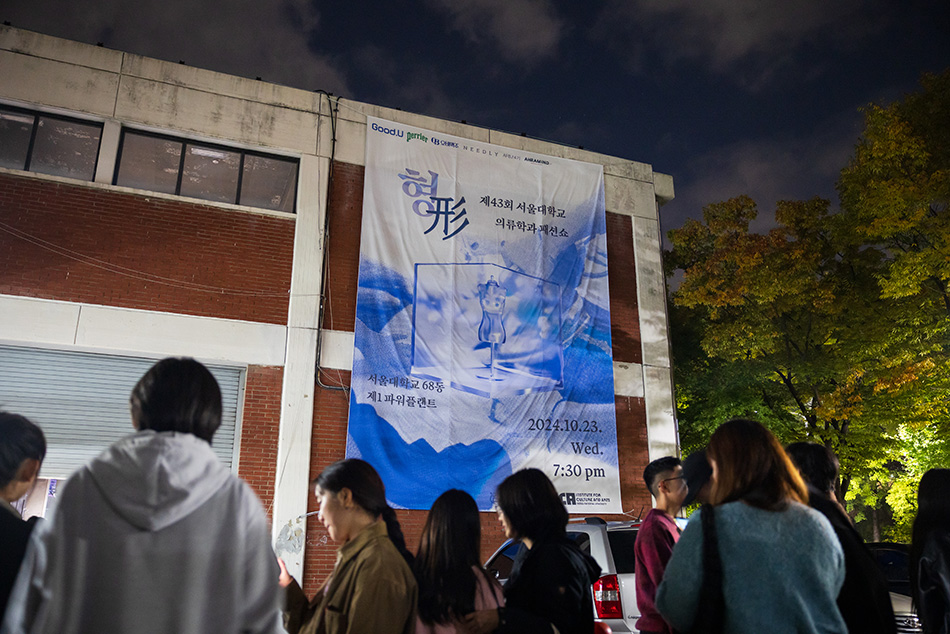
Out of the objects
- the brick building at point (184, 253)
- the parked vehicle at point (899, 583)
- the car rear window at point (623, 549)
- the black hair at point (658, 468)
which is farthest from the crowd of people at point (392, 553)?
the brick building at point (184, 253)

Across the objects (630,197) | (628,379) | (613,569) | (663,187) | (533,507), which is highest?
(663,187)

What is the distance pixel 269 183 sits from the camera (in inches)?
468

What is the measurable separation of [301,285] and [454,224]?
2.98m

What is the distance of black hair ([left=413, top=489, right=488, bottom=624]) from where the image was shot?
3.03 m

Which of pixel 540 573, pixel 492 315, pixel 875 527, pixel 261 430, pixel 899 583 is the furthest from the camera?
pixel 875 527

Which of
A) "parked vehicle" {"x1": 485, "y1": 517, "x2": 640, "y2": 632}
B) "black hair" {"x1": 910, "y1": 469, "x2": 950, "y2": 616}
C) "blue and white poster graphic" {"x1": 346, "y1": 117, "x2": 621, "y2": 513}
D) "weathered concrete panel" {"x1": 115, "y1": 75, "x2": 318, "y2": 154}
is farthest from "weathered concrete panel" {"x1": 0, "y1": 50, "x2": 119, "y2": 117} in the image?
"black hair" {"x1": 910, "y1": 469, "x2": 950, "y2": 616}

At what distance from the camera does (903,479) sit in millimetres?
20141

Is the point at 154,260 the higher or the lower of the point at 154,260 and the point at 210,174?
the lower

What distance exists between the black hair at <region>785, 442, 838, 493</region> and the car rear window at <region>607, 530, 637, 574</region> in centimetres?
248

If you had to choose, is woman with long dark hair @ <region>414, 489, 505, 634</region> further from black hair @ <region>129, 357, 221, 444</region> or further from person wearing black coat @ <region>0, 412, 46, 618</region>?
person wearing black coat @ <region>0, 412, 46, 618</region>

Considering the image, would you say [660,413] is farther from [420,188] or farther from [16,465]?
[16,465]

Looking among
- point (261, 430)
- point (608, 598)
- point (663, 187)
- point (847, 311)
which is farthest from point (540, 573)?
point (847, 311)

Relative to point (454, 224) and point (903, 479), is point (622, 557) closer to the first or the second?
point (454, 224)

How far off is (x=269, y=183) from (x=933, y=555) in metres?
10.9
